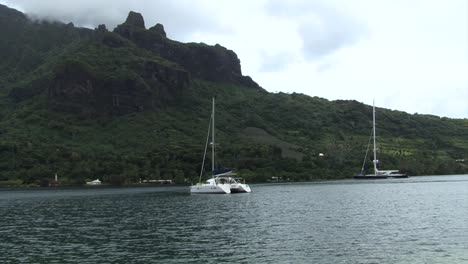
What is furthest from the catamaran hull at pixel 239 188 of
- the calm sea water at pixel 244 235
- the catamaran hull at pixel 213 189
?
the calm sea water at pixel 244 235

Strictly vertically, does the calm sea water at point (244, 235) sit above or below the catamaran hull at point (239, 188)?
below

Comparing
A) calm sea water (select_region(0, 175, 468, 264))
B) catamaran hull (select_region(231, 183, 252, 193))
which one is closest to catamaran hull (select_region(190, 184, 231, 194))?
catamaran hull (select_region(231, 183, 252, 193))

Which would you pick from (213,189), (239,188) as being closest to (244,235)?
(213,189)

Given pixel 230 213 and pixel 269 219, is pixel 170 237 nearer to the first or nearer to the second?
pixel 269 219

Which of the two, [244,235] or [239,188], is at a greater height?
[239,188]

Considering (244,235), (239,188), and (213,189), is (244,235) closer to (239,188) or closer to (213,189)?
(213,189)

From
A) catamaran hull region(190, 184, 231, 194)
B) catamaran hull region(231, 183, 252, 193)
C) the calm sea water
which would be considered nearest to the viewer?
the calm sea water

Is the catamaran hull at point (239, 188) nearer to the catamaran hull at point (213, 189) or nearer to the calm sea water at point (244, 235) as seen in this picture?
the catamaran hull at point (213, 189)

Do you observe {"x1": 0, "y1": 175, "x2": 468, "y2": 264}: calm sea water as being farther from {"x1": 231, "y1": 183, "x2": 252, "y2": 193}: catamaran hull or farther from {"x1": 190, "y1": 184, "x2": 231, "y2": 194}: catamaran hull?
{"x1": 231, "y1": 183, "x2": 252, "y2": 193}: catamaran hull

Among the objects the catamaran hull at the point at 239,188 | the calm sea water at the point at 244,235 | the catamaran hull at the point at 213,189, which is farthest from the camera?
the catamaran hull at the point at 239,188

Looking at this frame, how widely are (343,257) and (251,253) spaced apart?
8349 mm

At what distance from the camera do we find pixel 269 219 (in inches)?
2940

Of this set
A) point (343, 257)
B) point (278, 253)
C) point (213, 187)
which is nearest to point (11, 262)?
point (278, 253)

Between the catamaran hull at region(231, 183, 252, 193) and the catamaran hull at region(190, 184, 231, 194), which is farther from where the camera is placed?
the catamaran hull at region(231, 183, 252, 193)
